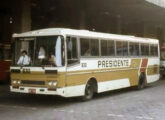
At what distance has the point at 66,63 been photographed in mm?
14188

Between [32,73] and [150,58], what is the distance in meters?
9.49

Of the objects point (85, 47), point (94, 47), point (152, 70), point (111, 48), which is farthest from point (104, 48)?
point (152, 70)

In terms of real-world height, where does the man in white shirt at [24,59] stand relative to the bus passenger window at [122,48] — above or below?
below

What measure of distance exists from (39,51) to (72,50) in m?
1.13

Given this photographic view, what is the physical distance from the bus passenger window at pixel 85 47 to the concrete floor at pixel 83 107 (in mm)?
1789

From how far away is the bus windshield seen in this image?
14.1 meters

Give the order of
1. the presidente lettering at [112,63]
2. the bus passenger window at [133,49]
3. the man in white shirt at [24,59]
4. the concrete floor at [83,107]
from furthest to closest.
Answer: the bus passenger window at [133,49] < the presidente lettering at [112,63] < the man in white shirt at [24,59] < the concrete floor at [83,107]

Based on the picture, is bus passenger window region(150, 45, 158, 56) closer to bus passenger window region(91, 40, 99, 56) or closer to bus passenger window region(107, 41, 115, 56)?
bus passenger window region(107, 41, 115, 56)

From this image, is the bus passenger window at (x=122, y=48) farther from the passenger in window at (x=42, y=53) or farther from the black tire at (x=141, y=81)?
the passenger in window at (x=42, y=53)

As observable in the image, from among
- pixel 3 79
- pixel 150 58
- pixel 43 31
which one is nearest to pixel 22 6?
pixel 3 79

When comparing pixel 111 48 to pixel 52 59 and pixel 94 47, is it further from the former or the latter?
pixel 52 59

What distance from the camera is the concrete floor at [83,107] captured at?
12133 mm

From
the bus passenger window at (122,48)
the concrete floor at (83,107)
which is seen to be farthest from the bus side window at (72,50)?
the bus passenger window at (122,48)

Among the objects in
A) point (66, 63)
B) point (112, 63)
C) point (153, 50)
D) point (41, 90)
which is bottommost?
point (41, 90)
